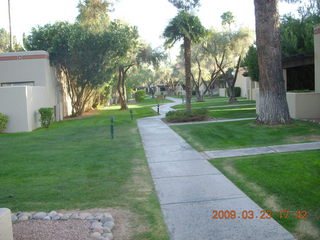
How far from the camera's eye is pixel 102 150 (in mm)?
10898

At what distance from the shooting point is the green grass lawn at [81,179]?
578cm

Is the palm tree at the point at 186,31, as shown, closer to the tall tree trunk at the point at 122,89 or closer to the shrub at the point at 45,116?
the shrub at the point at 45,116

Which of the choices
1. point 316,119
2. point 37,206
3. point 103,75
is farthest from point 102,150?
point 103,75

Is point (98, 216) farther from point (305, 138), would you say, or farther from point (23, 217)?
point (305, 138)

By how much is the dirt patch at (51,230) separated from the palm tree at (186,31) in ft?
47.2

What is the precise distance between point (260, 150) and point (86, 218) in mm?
5620

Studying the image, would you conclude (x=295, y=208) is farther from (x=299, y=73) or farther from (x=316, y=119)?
(x=299, y=73)

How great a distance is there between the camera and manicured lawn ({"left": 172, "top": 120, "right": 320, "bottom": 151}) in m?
10.6

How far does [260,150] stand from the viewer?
9500 mm

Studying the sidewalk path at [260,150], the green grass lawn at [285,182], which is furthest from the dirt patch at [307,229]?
the sidewalk path at [260,150]

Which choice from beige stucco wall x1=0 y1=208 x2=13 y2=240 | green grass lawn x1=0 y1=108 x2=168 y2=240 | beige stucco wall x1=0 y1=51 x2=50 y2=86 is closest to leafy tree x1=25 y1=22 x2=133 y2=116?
beige stucco wall x1=0 y1=51 x2=50 y2=86

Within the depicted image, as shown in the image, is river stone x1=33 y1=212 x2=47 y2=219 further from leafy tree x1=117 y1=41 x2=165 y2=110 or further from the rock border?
leafy tree x1=117 y1=41 x2=165 y2=110

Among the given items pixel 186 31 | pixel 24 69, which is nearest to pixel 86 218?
pixel 186 31

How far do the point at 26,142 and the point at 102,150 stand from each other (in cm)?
395
